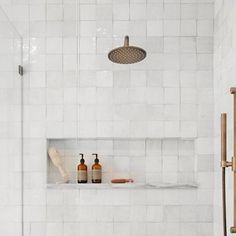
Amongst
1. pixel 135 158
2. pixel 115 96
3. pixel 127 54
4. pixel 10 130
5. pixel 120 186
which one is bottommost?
pixel 120 186

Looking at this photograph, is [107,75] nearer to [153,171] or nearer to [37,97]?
[37,97]

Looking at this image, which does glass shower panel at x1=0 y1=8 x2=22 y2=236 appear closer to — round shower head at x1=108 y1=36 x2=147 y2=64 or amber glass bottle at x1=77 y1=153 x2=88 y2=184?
amber glass bottle at x1=77 y1=153 x2=88 y2=184

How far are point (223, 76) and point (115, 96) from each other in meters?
0.65

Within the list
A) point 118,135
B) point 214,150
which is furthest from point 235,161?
point 118,135

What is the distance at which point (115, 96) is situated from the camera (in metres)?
2.40

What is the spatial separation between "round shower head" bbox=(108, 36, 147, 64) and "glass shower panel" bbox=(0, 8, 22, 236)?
565 mm

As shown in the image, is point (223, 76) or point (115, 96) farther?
point (115, 96)

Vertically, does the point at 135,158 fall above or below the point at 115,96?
below

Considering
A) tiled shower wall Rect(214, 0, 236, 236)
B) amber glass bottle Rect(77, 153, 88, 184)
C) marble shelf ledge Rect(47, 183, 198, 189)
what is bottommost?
marble shelf ledge Rect(47, 183, 198, 189)

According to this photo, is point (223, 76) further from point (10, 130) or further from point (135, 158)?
point (10, 130)

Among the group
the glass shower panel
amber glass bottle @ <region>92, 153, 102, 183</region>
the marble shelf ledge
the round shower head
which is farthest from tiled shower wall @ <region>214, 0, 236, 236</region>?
the glass shower panel

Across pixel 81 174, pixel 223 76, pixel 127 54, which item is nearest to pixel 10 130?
pixel 81 174

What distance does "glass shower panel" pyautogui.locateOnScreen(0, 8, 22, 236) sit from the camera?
2029 mm

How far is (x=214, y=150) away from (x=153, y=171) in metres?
0.39
